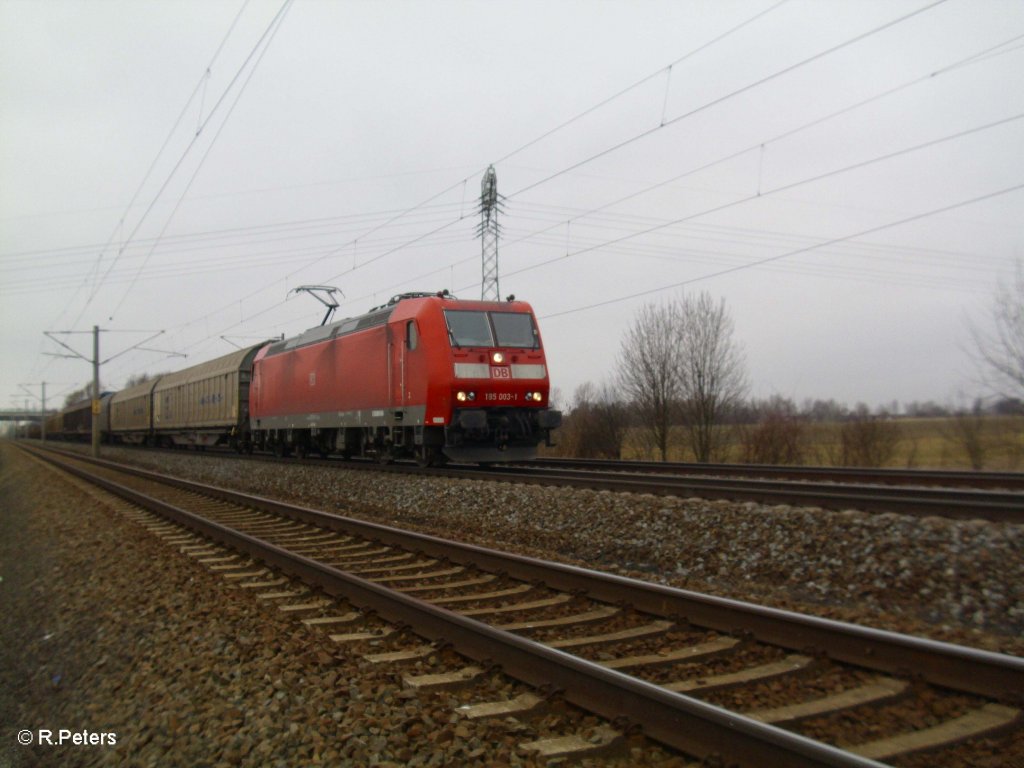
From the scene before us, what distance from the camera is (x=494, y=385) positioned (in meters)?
14.4

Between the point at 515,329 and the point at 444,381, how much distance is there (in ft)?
7.06

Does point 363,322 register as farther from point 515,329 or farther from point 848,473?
point 848,473

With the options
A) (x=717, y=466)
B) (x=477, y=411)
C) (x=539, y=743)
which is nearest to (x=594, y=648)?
(x=539, y=743)

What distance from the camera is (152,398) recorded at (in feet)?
136

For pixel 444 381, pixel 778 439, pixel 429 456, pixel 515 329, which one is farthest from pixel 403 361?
pixel 778 439

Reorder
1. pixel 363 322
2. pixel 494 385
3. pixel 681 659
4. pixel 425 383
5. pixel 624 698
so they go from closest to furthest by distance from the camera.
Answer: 1. pixel 624 698
2. pixel 681 659
3. pixel 425 383
4. pixel 494 385
5. pixel 363 322

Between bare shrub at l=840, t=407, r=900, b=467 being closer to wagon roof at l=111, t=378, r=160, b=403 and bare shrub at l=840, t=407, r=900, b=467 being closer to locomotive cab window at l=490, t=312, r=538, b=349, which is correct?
locomotive cab window at l=490, t=312, r=538, b=349

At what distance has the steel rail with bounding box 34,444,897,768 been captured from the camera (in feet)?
10.3

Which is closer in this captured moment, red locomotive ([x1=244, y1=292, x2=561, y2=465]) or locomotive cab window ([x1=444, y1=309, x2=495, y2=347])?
red locomotive ([x1=244, y1=292, x2=561, y2=465])

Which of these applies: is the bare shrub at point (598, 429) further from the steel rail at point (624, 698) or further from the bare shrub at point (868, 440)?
the steel rail at point (624, 698)

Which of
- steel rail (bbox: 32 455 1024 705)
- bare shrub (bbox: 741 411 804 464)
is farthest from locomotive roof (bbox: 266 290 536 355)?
bare shrub (bbox: 741 411 804 464)

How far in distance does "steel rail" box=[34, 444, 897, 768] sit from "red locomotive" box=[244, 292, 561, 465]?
7847 mm

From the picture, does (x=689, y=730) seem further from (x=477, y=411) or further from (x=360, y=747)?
(x=477, y=411)

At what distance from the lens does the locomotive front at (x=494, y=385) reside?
46.0 ft
